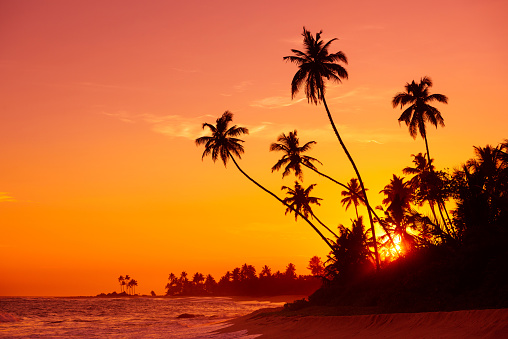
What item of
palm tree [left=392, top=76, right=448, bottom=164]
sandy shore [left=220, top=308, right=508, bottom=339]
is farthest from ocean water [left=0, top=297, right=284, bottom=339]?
palm tree [left=392, top=76, right=448, bottom=164]

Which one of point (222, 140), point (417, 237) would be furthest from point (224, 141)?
point (417, 237)

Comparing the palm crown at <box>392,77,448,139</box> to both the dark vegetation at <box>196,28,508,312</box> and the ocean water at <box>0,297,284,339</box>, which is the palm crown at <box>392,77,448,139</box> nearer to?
the dark vegetation at <box>196,28,508,312</box>

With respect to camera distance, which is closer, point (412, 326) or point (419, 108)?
point (412, 326)

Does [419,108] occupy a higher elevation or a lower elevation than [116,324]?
higher

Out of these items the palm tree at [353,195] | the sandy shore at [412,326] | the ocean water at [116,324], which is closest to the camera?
the sandy shore at [412,326]

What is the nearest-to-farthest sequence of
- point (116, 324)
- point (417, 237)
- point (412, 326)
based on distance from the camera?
point (412, 326) → point (417, 237) → point (116, 324)

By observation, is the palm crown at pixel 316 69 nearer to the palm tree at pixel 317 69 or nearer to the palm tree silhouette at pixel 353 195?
the palm tree at pixel 317 69

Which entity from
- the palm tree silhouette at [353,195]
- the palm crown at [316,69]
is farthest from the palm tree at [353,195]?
the palm crown at [316,69]

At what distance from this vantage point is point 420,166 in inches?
2343

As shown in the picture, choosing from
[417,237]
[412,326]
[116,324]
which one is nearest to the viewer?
[412,326]

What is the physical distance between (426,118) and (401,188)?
2316 cm

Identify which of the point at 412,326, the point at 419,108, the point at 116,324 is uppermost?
the point at 419,108

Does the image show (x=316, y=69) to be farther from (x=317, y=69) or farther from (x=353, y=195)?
(x=353, y=195)

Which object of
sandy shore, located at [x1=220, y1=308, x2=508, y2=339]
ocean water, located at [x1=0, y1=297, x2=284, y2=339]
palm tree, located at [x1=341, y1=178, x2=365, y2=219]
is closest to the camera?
sandy shore, located at [x1=220, y1=308, x2=508, y2=339]
